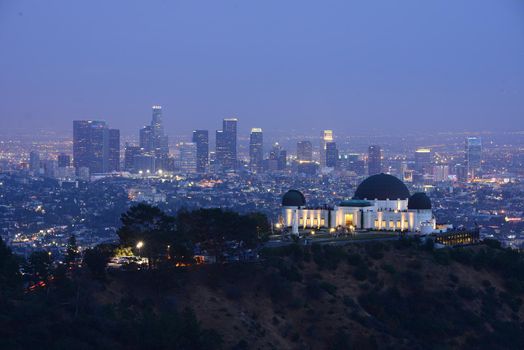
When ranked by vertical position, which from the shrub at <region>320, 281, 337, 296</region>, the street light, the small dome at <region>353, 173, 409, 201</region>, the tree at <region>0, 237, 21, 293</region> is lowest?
the shrub at <region>320, 281, 337, 296</region>

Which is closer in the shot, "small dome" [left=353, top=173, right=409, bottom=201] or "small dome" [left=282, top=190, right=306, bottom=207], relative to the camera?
"small dome" [left=353, top=173, right=409, bottom=201]

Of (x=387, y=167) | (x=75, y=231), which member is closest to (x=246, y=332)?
(x=75, y=231)

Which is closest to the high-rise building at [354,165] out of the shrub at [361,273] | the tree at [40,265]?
the shrub at [361,273]

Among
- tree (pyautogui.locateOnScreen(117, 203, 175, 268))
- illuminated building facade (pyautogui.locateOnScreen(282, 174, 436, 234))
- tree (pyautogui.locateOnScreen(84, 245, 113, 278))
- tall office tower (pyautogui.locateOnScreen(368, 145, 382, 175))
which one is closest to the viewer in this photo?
tree (pyautogui.locateOnScreen(84, 245, 113, 278))

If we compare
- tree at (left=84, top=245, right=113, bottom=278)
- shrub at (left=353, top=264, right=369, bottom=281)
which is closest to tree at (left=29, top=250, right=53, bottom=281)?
tree at (left=84, top=245, right=113, bottom=278)

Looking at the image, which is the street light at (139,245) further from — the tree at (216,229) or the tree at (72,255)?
the tree at (72,255)

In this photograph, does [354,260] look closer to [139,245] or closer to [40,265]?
[139,245]

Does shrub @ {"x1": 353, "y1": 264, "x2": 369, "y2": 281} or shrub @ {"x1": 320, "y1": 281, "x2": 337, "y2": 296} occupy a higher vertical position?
shrub @ {"x1": 353, "y1": 264, "x2": 369, "y2": 281}

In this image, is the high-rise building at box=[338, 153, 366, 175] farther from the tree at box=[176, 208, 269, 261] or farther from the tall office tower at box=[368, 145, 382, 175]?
the tree at box=[176, 208, 269, 261]
